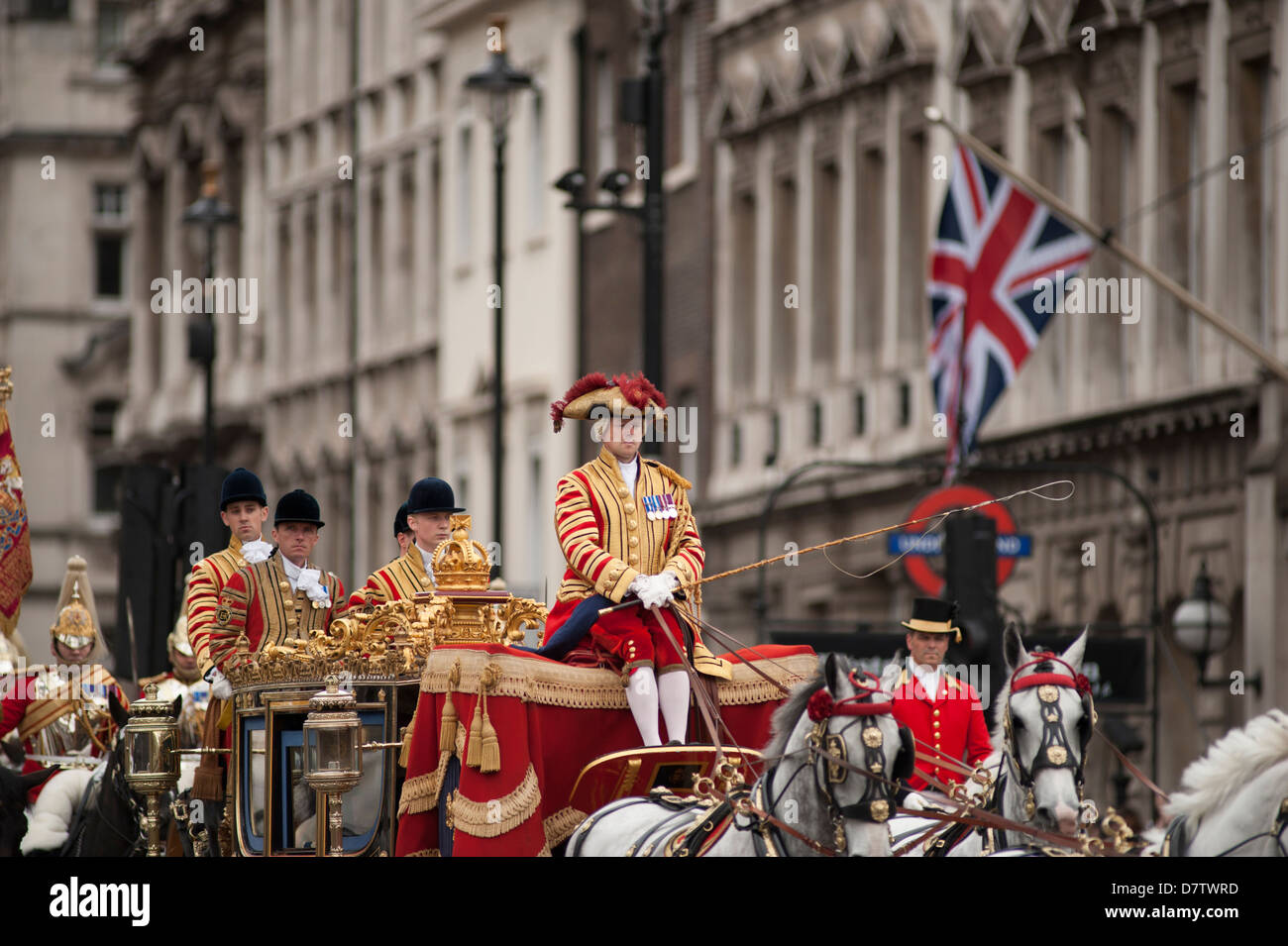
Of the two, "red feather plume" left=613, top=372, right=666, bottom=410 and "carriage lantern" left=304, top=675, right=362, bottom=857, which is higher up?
"red feather plume" left=613, top=372, right=666, bottom=410

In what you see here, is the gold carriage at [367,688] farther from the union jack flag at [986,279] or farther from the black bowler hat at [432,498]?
the union jack flag at [986,279]

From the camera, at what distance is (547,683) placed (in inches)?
531

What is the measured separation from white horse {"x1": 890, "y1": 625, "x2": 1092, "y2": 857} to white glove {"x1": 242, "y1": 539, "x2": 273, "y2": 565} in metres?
4.40

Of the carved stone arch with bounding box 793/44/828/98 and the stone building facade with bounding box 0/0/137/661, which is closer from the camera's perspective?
the carved stone arch with bounding box 793/44/828/98

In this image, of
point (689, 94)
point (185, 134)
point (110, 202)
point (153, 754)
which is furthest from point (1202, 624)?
point (110, 202)

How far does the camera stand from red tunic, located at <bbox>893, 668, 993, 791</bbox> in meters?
14.2

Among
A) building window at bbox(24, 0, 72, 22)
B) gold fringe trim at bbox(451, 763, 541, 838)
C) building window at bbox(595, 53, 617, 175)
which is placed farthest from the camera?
building window at bbox(24, 0, 72, 22)

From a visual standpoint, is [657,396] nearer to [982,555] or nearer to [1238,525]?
[982,555]

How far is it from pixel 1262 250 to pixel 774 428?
12142 millimetres

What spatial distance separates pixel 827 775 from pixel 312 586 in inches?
187

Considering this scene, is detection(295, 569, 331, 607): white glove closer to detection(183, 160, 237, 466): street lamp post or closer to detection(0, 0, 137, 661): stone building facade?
detection(183, 160, 237, 466): street lamp post

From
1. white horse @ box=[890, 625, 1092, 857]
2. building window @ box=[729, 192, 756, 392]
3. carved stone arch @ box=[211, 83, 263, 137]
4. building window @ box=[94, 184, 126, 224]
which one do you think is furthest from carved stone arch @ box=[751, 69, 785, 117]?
building window @ box=[94, 184, 126, 224]

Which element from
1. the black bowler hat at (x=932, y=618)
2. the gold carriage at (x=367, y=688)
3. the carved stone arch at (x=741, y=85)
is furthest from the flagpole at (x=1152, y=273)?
the carved stone arch at (x=741, y=85)
